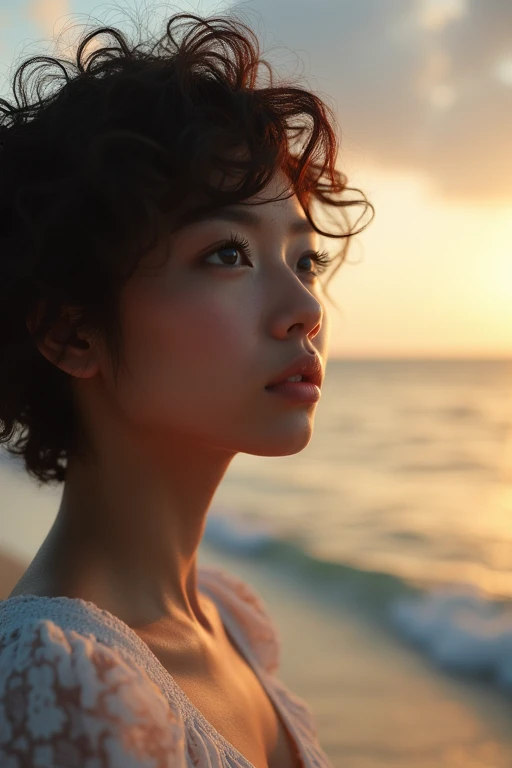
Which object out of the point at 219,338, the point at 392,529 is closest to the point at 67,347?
the point at 219,338

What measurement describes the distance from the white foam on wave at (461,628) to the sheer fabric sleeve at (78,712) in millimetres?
4001

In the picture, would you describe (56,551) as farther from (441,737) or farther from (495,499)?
(495,499)

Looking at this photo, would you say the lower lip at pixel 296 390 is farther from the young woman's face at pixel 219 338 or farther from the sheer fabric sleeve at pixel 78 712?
the sheer fabric sleeve at pixel 78 712

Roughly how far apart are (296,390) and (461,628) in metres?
4.69

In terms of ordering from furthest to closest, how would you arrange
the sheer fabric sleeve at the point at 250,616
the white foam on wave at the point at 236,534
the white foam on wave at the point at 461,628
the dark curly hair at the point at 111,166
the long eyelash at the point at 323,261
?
the white foam on wave at the point at 236,534 → the white foam on wave at the point at 461,628 → the sheer fabric sleeve at the point at 250,616 → the long eyelash at the point at 323,261 → the dark curly hair at the point at 111,166

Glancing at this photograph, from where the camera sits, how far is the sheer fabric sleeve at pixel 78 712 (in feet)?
3.59

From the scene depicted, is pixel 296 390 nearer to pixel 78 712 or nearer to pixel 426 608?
pixel 78 712

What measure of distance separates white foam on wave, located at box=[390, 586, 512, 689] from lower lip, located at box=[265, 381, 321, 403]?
3781 millimetres

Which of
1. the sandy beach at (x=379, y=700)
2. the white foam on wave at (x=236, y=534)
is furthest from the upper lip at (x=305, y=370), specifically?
the white foam on wave at (x=236, y=534)

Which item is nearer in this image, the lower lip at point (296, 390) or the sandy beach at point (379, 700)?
the lower lip at point (296, 390)

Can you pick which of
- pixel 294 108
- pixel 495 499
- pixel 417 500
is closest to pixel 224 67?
pixel 294 108

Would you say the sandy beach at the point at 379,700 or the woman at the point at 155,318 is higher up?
the woman at the point at 155,318

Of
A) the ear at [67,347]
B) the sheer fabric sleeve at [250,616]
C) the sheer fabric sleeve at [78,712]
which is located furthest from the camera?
the sheer fabric sleeve at [250,616]

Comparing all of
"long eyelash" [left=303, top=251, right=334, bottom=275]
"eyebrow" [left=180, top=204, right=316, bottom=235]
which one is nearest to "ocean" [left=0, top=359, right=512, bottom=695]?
"long eyelash" [left=303, top=251, right=334, bottom=275]
